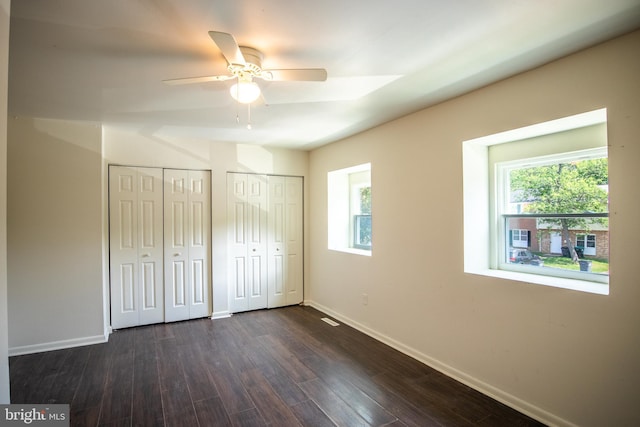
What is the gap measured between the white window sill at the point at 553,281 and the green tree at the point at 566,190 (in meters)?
0.20

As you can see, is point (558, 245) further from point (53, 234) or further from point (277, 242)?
point (53, 234)

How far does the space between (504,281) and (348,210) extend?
2595 millimetres

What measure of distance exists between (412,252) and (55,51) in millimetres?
3140

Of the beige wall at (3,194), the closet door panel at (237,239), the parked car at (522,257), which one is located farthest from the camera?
the closet door panel at (237,239)

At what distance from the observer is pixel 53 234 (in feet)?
10.8

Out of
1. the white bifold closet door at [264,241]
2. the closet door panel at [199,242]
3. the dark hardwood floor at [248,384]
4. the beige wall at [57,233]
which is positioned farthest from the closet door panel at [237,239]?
the beige wall at [57,233]

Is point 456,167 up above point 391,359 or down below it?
above

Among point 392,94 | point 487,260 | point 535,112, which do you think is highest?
point 392,94

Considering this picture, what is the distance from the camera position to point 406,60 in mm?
2049

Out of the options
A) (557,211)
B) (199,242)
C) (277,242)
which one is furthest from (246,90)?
(277,242)

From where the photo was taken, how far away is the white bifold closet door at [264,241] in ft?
14.7

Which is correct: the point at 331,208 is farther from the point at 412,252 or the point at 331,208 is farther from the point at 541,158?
the point at 541,158

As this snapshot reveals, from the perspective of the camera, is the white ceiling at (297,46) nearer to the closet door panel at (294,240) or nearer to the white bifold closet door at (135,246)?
the white bifold closet door at (135,246)

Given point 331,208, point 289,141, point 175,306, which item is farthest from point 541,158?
point 175,306
